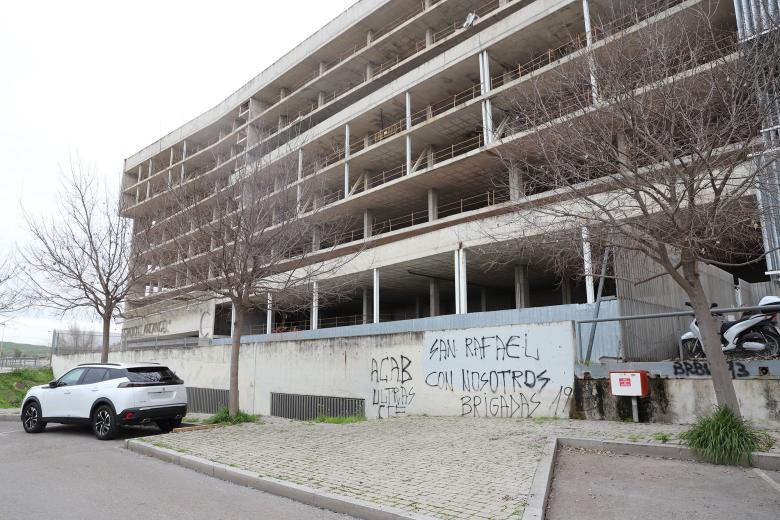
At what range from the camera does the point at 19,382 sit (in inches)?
1065

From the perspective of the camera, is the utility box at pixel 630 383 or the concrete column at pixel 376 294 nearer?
the utility box at pixel 630 383

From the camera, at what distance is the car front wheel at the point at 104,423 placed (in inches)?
399

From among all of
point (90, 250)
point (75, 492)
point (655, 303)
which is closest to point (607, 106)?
point (655, 303)

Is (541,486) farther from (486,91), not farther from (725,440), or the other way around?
(486,91)

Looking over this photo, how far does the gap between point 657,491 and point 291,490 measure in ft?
12.4

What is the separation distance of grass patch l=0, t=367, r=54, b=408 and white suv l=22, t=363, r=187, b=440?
11.2 m

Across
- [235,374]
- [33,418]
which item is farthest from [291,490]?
[33,418]

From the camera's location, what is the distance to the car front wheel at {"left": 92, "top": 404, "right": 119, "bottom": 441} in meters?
10.1

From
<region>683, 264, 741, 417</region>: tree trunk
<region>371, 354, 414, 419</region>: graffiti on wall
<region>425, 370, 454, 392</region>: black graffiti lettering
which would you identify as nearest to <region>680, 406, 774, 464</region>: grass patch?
<region>683, 264, 741, 417</region>: tree trunk

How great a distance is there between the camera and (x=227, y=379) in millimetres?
19812

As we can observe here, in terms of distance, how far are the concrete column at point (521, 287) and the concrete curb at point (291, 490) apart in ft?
61.6

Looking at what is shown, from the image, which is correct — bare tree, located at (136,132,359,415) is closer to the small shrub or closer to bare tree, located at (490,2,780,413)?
bare tree, located at (490,2,780,413)

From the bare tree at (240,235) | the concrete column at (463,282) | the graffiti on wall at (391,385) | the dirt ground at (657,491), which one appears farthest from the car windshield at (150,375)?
the concrete column at (463,282)

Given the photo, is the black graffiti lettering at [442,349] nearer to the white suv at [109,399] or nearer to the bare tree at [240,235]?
the bare tree at [240,235]
